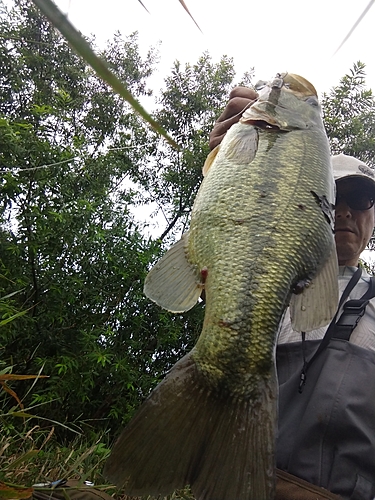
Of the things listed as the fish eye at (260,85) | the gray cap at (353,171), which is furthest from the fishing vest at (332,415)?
the fish eye at (260,85)

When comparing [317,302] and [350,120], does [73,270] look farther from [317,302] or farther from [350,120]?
[350,120]

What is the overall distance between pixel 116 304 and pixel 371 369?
4082 mm

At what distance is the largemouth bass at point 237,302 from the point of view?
3.59 ft

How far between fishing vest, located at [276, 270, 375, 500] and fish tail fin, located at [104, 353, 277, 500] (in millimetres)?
454

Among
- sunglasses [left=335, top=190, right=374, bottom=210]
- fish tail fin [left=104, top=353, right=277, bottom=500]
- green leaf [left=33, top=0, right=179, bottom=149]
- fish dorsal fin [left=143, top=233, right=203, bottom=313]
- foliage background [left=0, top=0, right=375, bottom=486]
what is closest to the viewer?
Answer: green leaf [left=33, top=0, right=179, bottom=149]

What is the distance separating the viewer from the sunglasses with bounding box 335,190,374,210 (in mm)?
2420

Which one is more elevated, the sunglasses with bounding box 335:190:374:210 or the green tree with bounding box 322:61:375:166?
the green tree with bounding box 322:61:375:166

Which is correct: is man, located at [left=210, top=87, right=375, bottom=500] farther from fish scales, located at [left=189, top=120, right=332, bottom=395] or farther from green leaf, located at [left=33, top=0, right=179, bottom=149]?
green leaf, located at [left=33, top=0, right=179, bottom=149]

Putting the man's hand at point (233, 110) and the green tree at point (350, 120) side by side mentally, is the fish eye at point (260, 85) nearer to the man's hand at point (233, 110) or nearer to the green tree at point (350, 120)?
the man's hand at point (233, 110)

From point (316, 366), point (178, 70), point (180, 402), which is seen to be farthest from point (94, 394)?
point (178, 70)

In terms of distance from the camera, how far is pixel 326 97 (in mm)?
8195

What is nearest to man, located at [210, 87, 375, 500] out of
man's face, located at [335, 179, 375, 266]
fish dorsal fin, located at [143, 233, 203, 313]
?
man's face, located at [335, 179, 375, 266]

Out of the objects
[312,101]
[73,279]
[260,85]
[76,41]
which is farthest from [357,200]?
[73,279]

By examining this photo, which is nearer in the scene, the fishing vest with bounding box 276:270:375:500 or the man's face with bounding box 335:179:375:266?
the fishing vest with bounding box 276:270:375:500
